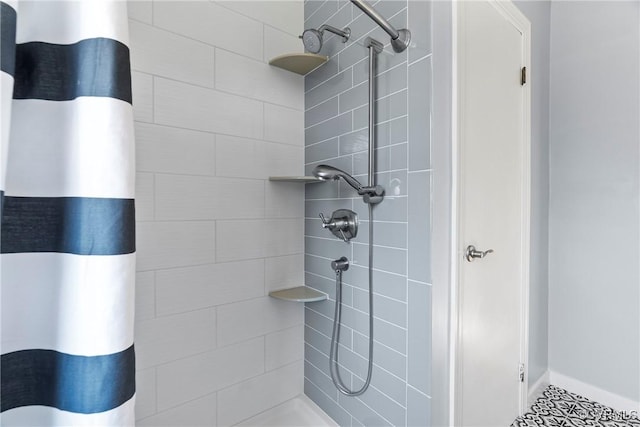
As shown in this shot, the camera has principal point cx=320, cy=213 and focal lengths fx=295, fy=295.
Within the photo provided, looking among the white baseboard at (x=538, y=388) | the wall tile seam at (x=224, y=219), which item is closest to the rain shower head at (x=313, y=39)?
the wall tile seam at (x=224, y=219)

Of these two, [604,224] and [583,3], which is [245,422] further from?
[583,3]

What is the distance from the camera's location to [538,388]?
5.71 ft

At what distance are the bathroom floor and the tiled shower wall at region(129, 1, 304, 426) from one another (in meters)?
1.23

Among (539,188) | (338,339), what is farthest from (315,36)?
(539,188)

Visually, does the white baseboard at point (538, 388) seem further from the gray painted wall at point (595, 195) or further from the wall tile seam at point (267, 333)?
the wall tile seam at point (267, 333)

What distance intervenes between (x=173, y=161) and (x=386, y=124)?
31.9 inches

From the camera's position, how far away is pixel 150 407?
1079 millimetres

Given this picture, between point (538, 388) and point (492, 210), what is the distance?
1269 millimetres

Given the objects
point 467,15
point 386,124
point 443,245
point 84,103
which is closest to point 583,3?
point 467,15

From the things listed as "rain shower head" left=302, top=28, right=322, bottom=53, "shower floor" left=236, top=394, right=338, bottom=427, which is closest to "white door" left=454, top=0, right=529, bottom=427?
"rain shower head" left=302, top=28, right=322, bottom=53

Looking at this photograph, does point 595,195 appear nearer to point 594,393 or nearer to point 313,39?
point 594,393

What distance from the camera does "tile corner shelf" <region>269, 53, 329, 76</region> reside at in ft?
4.12

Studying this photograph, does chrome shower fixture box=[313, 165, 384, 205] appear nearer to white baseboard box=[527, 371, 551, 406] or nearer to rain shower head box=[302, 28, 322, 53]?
rain shower head box=[302, 28, 322, 53]

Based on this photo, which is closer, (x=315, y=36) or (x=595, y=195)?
(x=315, y=36)
